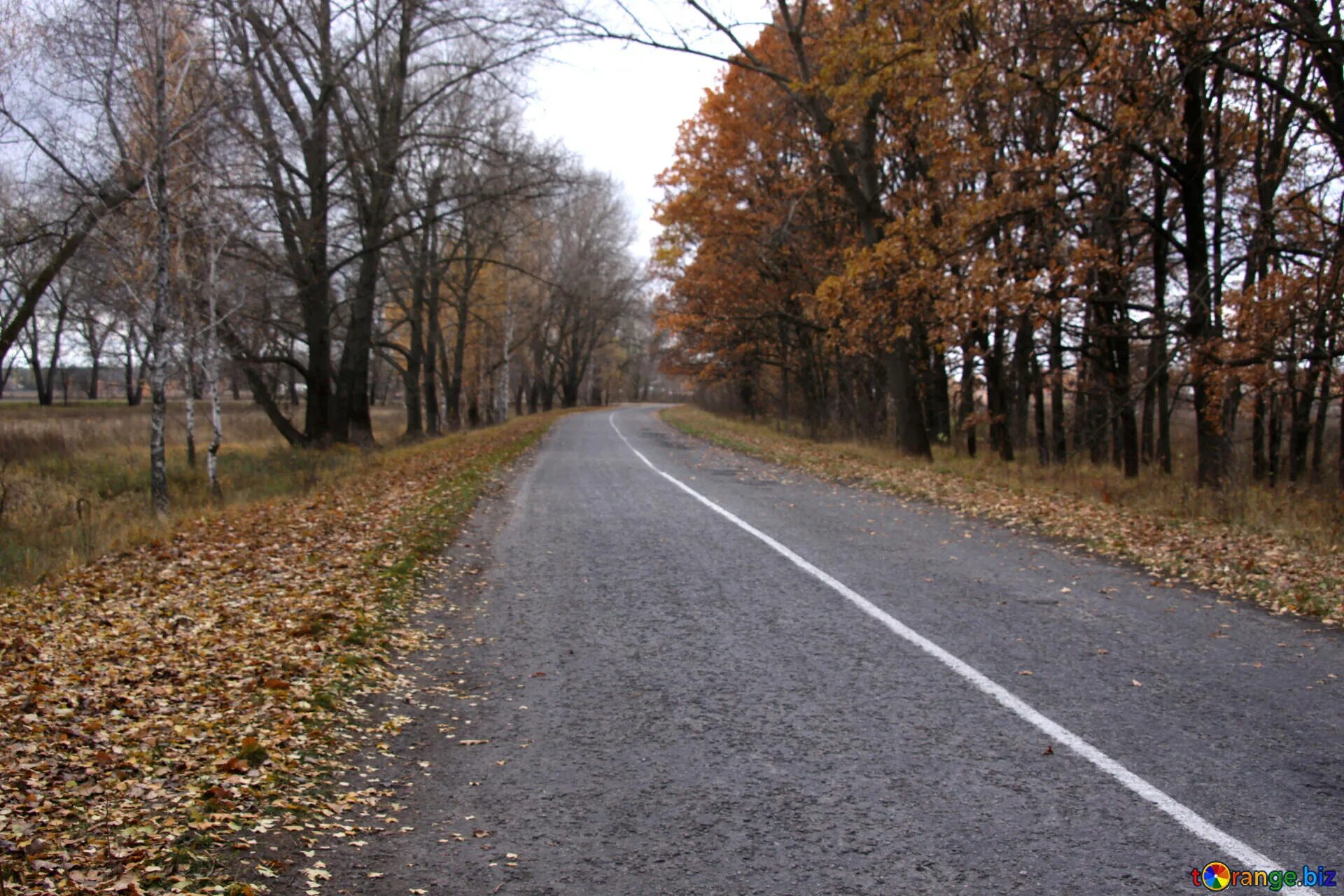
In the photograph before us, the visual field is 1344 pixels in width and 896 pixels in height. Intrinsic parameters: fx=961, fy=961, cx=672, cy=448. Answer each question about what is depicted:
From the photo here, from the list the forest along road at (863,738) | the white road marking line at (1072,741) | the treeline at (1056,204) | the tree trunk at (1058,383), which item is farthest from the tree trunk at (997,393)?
the white road marking line at (1072,741)

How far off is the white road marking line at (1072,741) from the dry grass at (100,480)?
24.4ft

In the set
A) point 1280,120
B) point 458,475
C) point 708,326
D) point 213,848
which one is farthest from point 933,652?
point 708,326

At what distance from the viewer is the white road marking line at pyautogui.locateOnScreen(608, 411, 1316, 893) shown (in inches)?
139

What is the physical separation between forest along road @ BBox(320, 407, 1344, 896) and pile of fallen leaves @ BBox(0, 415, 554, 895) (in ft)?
1.64

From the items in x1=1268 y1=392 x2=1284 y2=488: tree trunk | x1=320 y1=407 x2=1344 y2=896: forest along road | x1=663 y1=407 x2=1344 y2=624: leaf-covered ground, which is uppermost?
x1=1268 y1=392 x2=1284 y2=488: tree trunk

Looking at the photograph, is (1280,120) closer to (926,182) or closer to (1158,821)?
(926,182)

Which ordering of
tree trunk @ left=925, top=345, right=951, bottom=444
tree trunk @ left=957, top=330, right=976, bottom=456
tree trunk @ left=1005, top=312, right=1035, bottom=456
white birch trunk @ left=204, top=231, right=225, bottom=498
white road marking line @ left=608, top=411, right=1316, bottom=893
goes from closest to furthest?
1. white road marking line @ left=608, top=411, right=1316, bottom=893
2. white birch trunk @ left=204, top=231, right=225, bottom=498
3. tree trunk @ left=1005, top=312, right=1035, bottom=456
4. tree trunk @ left=957, top=330, right=976, bottom=456
5. tree trunk @ left=925, top=345, right=951, bottom=444

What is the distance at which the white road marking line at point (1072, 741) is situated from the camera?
354 centimetres

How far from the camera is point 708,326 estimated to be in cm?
2938

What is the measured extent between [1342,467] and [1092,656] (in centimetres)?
1036

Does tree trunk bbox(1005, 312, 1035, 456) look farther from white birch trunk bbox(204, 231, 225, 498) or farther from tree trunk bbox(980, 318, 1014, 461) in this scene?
white birch trunk bbox(204, 231, 225, 498)

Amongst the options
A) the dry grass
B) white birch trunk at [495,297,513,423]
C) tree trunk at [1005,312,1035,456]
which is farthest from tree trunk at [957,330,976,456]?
white birch trunk at [495,297,513,423]

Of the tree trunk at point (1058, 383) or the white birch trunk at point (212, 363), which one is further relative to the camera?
the tree trunk at point (1058, 383)

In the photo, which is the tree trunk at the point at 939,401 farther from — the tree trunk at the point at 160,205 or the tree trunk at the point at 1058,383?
the tree trunk at the point at 160,205
